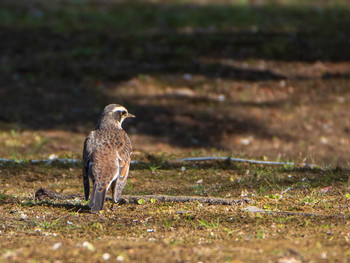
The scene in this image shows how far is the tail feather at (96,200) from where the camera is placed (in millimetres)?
6191

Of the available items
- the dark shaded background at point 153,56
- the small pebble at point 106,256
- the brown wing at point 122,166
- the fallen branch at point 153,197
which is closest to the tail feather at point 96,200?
the brown wing at point 122,166

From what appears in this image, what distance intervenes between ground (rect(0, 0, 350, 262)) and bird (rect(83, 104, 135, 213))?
0.27 meters

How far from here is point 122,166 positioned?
6832 millimetres

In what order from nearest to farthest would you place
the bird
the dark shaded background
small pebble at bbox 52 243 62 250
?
small pebble at bbox 52 243 62 250
the bird
the dark shaded background

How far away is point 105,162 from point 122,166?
0.78ft

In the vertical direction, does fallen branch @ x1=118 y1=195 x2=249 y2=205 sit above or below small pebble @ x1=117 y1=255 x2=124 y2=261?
below

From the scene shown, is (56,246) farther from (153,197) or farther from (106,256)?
(153,197)

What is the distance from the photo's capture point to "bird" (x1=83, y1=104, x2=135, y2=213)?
21.0ft

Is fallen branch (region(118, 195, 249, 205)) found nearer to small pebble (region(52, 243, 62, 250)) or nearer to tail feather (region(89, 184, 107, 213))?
tail feather (region(89, 184, 107, 213))

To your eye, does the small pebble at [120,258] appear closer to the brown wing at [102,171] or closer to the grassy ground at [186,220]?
the grassy ground at [186,220]

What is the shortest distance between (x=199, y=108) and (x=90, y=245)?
9.22 metres

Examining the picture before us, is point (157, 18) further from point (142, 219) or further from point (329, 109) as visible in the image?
point (142, 219)

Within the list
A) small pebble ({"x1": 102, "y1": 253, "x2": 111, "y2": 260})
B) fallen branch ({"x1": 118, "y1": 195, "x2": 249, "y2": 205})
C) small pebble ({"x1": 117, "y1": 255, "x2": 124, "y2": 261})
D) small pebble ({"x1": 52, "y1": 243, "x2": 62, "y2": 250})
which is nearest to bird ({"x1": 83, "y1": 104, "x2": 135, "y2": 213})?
fallen branch ({"x1": 118, "y1": 195, "x2": 249, "y2": 205})

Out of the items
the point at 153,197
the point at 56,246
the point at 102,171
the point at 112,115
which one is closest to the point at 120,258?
the point at 56,246
